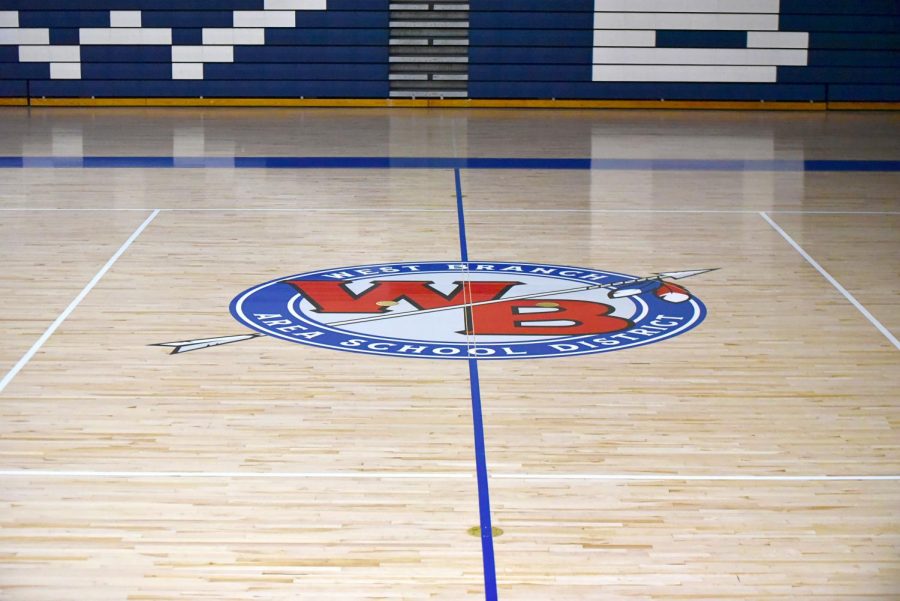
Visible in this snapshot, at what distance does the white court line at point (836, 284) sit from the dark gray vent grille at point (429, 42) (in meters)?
6.84

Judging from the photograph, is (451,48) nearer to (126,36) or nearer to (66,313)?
(126,36)

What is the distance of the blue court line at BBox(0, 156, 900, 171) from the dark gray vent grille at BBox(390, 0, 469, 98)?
167 inches

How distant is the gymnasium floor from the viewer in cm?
312

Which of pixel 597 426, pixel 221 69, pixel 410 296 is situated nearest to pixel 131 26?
pixel 221 69

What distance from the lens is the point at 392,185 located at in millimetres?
9023

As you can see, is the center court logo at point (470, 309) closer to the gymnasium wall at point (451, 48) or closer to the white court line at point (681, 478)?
the white court line at point (681, 478)

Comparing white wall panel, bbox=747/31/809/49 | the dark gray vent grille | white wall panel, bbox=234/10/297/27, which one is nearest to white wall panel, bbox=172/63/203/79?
white wall panel, bbox=234/10/297/27

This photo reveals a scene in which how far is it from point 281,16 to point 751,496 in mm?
11599

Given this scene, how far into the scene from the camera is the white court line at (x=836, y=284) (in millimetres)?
5340

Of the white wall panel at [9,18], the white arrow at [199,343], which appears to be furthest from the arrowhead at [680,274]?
the white wall panel at [9,18]

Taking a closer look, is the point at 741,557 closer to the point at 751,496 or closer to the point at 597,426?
the point at 751,496

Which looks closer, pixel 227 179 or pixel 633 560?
pixel 633 560

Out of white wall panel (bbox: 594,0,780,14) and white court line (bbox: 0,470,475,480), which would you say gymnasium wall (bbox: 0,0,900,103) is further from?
white court line (bbox: 0,470,475,480)

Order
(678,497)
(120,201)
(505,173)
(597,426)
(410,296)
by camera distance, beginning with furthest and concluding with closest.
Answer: (505,173), (120,201), (410,296), (597,426), (678,497)
